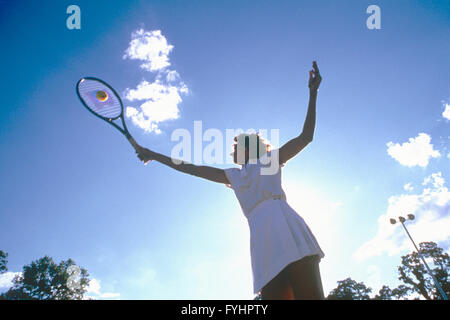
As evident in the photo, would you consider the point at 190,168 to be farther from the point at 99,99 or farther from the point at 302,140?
the point at 99,99

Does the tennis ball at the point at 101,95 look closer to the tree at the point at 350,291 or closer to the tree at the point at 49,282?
the tree at the point at 49,282

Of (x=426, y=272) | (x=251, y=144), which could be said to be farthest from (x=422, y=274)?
(x=251, y=144)

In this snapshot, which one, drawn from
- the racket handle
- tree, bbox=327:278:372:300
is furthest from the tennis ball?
tree, bbox=327:278:372:300

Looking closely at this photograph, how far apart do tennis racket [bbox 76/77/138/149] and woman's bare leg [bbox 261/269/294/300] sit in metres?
3.64

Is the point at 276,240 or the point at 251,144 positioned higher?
the point at 251,144

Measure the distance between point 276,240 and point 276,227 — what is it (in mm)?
101

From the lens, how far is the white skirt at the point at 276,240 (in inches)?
68.7

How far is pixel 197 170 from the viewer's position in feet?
9.04

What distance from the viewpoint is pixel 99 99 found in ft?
15.2

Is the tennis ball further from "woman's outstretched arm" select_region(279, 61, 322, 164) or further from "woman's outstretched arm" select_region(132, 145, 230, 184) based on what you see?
"woman's outstretched arm" select_region(279, 61, 322, 164)

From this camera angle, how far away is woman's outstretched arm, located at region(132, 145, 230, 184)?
2.63m
